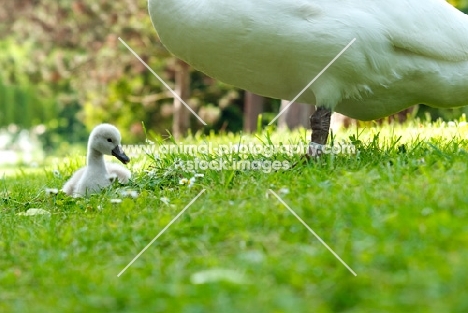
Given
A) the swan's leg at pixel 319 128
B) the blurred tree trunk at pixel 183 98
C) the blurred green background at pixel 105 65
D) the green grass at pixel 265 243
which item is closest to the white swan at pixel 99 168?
the green grass at pixel 265 243

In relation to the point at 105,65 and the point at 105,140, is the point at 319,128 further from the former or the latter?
the point at 105,65

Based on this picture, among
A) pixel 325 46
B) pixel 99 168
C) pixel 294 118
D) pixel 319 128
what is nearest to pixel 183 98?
pixel 294 118

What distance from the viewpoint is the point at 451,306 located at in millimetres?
2158

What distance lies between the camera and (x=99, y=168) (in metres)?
5.47

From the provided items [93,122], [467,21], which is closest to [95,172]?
[467,21]

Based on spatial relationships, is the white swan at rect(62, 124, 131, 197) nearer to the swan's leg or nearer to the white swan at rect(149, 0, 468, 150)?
the white swan at rect(149, 0, 468, 150)

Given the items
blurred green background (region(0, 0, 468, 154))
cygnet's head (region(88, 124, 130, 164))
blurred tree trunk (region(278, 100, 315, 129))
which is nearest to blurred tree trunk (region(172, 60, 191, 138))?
blurred green background (region(0, 0, 468, 154))

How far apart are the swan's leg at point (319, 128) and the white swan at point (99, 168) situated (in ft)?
5.12

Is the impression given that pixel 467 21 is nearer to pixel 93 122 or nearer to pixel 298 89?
pixel 298 89

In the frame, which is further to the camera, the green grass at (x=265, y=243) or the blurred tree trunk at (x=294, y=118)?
the blurred tree trunk at (x=294, y=118)

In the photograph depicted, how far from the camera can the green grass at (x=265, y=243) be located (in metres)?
2.44

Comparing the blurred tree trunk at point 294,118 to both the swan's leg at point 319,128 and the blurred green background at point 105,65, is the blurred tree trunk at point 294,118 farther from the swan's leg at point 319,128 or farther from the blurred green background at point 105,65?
the swan's leg at point 319,128

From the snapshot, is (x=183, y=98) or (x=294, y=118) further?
(x=183, y=98)

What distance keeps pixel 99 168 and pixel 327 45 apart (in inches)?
85.4
